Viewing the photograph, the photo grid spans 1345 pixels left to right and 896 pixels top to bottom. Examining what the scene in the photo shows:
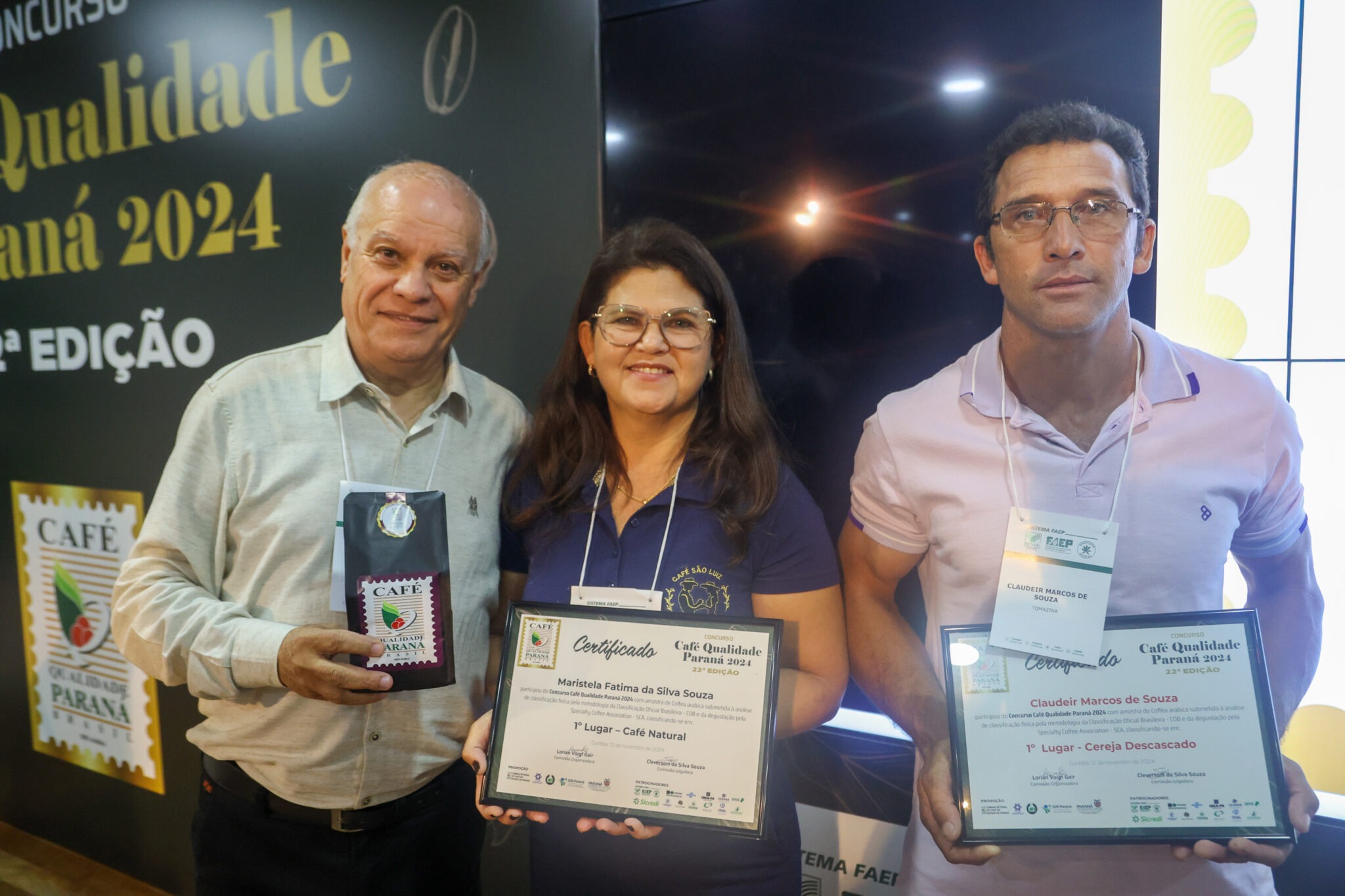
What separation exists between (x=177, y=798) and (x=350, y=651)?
2.46 meters

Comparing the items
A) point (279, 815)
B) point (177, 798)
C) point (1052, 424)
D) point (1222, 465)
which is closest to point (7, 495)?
point (177, 798)

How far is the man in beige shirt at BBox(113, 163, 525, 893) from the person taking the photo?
5.63ft

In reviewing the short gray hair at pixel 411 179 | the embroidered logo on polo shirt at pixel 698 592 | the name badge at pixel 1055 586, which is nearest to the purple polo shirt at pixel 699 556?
the embroidered logo on polo shirt at pixel 698 592

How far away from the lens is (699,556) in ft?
5.13

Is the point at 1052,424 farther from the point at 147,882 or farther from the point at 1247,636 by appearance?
the point at 147,882

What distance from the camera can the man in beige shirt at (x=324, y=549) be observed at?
67.6 inches

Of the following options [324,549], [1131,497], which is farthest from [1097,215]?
[324,549]

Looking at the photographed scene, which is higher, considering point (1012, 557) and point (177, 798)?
point (1012, 557)

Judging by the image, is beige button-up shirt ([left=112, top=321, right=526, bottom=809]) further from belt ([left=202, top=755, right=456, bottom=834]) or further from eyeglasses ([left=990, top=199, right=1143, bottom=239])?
eyeglasses ([left=990, top=199, right=1143, bottom=239])

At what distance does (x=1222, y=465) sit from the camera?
143 cm

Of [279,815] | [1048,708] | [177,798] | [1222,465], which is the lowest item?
[177,798]

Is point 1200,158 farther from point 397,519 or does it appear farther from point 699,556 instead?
point 397,519

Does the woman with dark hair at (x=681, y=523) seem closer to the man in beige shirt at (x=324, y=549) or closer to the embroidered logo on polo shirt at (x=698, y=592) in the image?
the embroidered logo on polo shirt at (x=698, y=592)

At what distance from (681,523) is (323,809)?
38.3 inches
